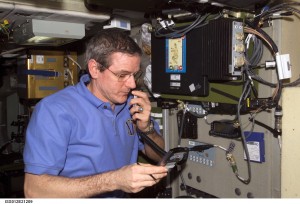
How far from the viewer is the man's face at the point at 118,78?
5.52 ft

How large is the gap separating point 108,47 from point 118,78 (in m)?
0.19

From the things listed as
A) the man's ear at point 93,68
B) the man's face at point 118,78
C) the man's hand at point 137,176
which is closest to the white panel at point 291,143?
the man's hand at point 137,176

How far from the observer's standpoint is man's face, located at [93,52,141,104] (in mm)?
1683

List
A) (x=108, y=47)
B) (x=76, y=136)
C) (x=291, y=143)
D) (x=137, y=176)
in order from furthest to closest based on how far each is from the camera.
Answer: (x=108, y=47) → (x=76, y=136) → (x=137, y=176) → (x=291, y=143)

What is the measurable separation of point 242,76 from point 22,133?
2.69m

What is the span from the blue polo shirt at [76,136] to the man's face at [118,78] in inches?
2.8

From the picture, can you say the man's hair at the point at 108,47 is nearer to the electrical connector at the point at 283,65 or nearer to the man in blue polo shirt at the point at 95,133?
the man in blue polo shirt at the point at 95,133

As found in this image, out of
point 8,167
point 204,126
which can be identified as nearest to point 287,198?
point 204,126

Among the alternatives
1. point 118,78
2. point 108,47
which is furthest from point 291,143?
point 108,47

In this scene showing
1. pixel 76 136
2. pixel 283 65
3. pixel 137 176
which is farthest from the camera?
pixel 76 136

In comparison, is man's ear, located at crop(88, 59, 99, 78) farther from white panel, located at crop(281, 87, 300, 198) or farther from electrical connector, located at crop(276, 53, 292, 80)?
white panel, located at crop(281, 87, 300, 198)

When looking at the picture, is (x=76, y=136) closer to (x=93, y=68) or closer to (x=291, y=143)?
(x=93, y=68)

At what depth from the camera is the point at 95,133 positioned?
64.8 inches

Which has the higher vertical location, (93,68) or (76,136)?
(93,68)
